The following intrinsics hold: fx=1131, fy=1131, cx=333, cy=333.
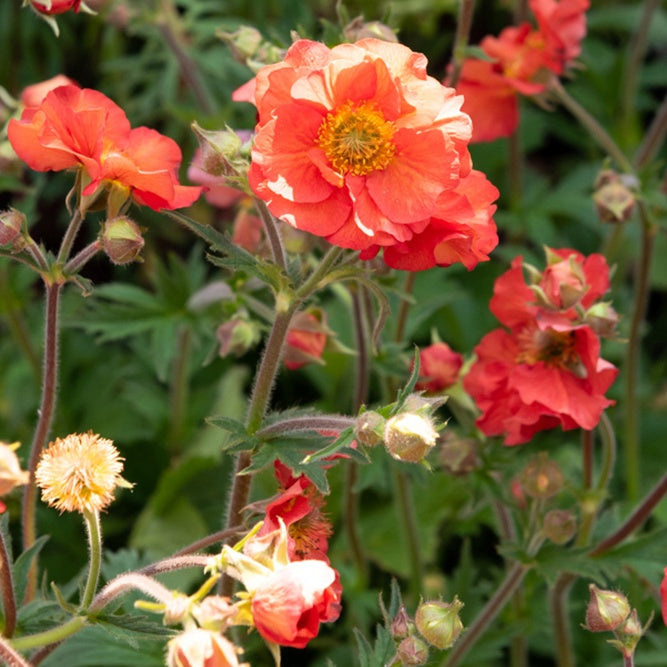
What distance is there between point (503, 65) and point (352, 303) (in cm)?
59

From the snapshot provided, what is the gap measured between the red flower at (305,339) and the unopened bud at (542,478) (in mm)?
339

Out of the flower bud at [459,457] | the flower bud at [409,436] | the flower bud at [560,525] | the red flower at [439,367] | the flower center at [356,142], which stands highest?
the flower center at [356,142]

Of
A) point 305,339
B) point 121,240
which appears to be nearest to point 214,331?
point 305,339

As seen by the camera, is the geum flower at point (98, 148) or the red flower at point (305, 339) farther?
the red flower at point (305, 339)

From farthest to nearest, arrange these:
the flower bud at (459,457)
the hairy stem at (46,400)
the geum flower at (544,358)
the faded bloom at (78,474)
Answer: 1. the flower bud at (459,457)
2. the geum flower at (544,358)
3. the hairy stem at (46,400)
4. the faded bloom at (78,474)

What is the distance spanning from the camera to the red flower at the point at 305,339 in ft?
5.08

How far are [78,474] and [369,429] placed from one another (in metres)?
0.30

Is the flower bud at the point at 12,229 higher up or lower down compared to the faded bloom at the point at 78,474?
higher up

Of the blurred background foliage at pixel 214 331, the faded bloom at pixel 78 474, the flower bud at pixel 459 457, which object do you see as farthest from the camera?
the blurred background foliage at pixel 214 331

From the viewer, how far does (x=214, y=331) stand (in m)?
1.97

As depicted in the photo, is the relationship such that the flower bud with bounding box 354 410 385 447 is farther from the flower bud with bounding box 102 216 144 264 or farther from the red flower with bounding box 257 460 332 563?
the flower bud with bounding box 102 216 144 264

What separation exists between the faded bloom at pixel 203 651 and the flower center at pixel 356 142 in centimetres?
53

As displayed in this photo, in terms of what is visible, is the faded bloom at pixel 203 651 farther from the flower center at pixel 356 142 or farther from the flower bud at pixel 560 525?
the flower bud at pixel 560 525

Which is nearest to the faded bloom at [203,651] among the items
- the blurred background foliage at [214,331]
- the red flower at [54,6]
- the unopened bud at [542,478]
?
the blurred background foliage at [214,331]
